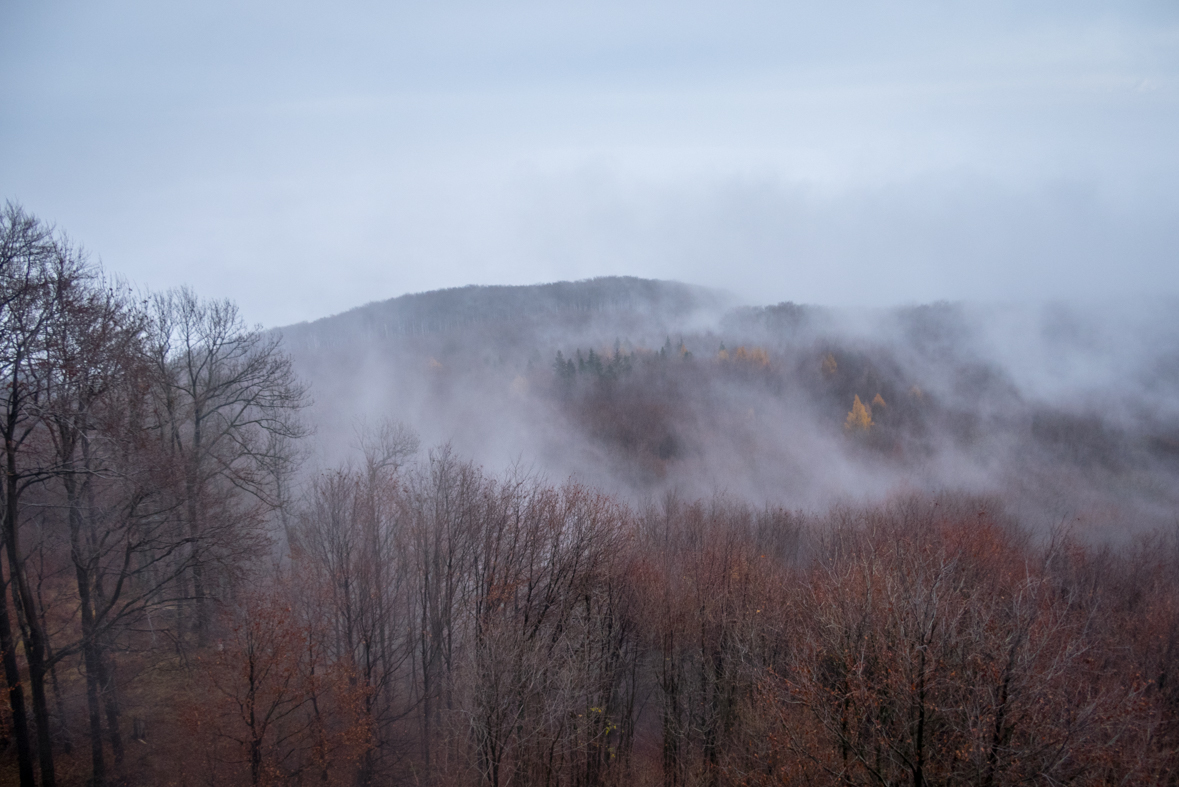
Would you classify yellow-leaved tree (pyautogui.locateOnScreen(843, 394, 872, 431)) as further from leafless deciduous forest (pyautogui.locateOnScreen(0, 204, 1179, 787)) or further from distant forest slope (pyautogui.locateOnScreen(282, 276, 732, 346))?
distant forest slope (pyautogui.locateOnScreen(282, 276, 732, 346))

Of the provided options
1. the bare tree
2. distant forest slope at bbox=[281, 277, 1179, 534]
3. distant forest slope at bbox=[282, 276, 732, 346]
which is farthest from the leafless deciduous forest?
distant forest slope at bbox=[282, 276, 732, 346]

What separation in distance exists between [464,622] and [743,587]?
9.57m

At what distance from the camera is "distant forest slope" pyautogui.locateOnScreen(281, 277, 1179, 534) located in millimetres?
49344

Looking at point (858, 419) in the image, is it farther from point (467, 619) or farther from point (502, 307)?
point (502, 307)

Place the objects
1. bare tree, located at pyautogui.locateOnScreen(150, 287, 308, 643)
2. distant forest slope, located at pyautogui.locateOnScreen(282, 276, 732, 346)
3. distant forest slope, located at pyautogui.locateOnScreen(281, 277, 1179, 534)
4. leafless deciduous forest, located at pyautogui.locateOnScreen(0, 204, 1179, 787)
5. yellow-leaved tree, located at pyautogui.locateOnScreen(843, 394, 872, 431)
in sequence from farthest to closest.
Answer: distant forest slope, located at pyautogui.locateOnScreen(282, 276, 732, 346) < yellow-leaved tree, located at pyautogui.locateOnScreen(843, 394, 872, 431) < distant forest slope, located at pyautogui.locateOnScreen(281, 277, 1179, 534) < bare tree, located at pyautogui.locateOnScreen(150, 287, 308, 643) < leafless deciduous forest, located at pyautogui.locateOnScreen(0, 204, 1179, 787)

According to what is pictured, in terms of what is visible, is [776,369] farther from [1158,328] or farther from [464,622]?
[464,622]

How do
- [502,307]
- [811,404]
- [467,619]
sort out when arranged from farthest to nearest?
[502,307] → [811,404] → [467,619]

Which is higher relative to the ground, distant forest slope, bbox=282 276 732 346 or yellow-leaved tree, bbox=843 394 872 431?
distant forest slope, bbox=282 276 732 346

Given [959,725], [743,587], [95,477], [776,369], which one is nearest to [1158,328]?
[776,369]

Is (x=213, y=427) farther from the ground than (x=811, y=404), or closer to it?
farther from the ground

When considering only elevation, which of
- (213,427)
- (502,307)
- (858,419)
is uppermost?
(502,307)

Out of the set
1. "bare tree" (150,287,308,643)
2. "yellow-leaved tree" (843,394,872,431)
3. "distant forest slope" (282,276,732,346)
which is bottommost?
"yellow-leaved tree" (843,394,872,431)

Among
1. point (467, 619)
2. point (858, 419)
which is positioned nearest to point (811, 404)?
point (858, 419)

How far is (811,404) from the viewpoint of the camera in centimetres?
7300
